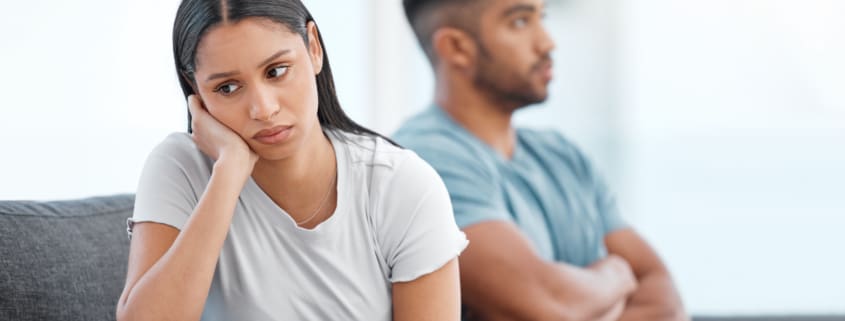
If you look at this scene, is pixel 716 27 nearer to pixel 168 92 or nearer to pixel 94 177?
pixel 168 92

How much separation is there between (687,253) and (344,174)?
2595 mm

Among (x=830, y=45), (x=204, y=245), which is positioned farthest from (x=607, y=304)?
(x=830, y=45)

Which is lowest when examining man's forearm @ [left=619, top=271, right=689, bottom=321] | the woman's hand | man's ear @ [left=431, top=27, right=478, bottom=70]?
man's forearm @ [left=619, top=271, right=689, bottom=321]

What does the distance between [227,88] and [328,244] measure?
24 cm

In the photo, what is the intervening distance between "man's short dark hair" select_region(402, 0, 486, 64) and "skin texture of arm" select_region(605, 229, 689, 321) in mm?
534

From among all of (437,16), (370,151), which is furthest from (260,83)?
(437,16)

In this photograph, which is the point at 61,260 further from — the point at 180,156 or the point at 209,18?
the point at 209,18

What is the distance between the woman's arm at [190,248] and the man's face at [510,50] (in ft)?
2.98

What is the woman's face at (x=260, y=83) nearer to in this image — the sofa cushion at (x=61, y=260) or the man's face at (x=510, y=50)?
the sofa cushion at (x=61, y=260)

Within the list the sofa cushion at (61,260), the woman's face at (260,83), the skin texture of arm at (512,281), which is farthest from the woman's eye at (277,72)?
the skin texture of arm at (512,281)

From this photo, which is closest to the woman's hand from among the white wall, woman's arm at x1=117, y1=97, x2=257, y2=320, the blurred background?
woman's arm at x1=117, y1=97, x2=257, y2=320

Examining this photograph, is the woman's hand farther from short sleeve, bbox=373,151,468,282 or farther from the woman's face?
short sleeve, bbox=373,151,468,282

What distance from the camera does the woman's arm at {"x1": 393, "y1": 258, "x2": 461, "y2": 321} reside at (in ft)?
4.09

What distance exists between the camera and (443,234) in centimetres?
127
